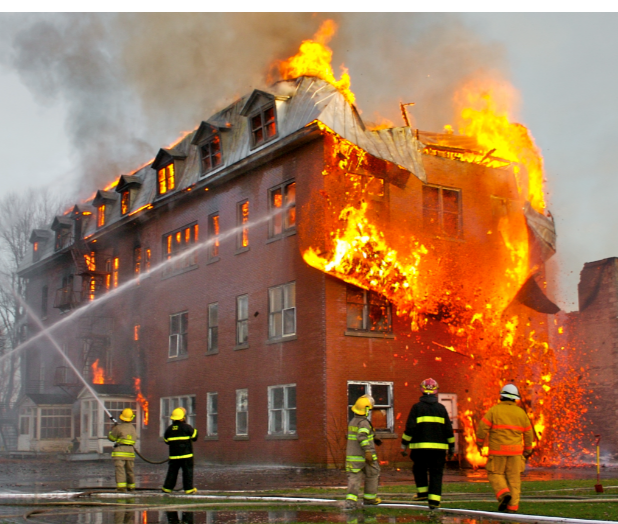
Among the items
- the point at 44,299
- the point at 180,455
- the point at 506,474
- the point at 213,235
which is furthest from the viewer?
the point at 44,299

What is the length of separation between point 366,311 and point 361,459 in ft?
42.4

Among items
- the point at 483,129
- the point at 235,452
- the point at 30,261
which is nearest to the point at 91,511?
the point at 235,452

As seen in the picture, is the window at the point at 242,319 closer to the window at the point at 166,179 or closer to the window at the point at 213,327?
the window at the point at 213,327

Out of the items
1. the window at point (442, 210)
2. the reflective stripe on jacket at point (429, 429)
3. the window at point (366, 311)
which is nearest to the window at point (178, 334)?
the window at point (366, 311)

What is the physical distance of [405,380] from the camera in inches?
902

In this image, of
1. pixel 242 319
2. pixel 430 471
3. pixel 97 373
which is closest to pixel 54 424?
pixel 97 373

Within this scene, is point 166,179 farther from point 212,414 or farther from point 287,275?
point 212,414

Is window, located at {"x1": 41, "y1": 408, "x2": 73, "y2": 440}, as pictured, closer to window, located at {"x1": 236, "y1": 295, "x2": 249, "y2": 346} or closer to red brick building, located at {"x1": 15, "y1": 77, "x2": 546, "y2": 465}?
red brick building, located at {"x1": 15, "y1": 77, "x2": 546, "y2": 465}

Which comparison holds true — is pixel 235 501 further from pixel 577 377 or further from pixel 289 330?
pixel 577 377

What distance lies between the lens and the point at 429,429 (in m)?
9.63

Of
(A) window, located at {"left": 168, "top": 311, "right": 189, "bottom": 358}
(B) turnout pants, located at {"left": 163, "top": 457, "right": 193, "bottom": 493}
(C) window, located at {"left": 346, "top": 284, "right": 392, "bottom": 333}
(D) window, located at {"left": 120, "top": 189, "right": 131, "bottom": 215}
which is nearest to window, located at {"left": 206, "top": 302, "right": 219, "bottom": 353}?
(A) window, located at {"left": 168, "top": 311, "right": 189, "bottom": 358}

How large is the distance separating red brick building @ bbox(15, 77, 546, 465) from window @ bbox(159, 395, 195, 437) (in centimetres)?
8

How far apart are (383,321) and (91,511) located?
14007mm

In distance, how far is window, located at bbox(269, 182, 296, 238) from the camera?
23656 mm
